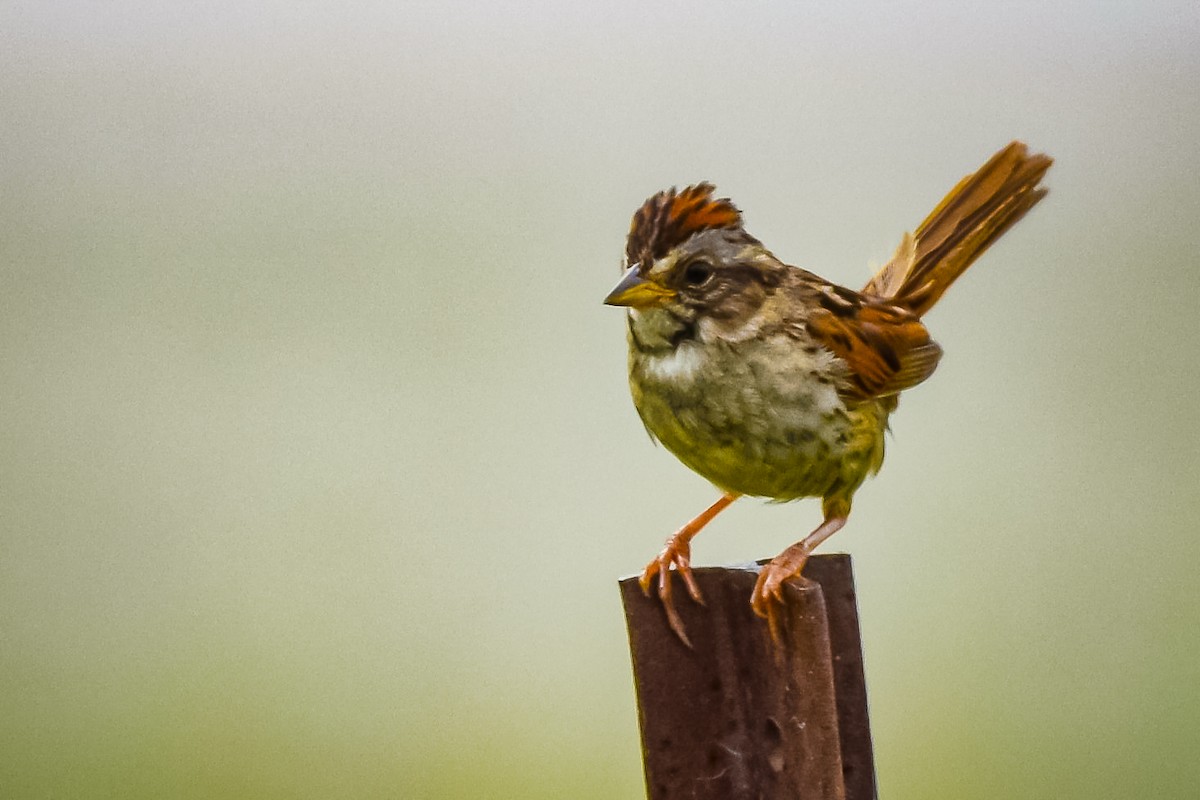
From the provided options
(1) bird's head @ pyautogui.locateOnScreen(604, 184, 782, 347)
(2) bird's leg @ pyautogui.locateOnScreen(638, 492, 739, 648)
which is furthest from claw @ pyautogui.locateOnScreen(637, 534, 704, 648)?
(1) bird's head @ pyautogui.locateOnScreen(604, 184, 782, 347)

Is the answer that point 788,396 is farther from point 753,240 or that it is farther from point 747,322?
point 753,240

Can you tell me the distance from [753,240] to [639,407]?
0.30 metres

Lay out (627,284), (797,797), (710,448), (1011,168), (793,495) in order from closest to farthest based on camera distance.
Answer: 1. (797,797)
2. (627,284)
3. (710,448)
4. (793,495)
5. (1011,168)

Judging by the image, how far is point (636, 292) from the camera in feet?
5.49

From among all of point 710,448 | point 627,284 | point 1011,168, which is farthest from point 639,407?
point 1011,168

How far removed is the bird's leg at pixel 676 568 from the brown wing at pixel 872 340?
11.2 inches

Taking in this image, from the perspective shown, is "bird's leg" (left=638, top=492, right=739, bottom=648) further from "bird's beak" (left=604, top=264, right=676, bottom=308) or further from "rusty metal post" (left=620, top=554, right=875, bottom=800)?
"bird's beak" (left=604, top=264, right=676, bottom=308)

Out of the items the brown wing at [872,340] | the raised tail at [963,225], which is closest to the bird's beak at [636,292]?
the brown wing at [872,340]

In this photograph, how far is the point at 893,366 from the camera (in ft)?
6.63

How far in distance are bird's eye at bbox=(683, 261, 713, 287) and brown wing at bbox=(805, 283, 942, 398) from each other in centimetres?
25

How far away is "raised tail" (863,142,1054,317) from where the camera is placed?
6.83 feet

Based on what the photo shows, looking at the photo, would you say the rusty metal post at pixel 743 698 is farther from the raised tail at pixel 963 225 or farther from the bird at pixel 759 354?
the raised tail at pixel 963 225

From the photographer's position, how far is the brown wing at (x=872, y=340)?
6.41 ft

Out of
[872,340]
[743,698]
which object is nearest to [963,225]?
[872,340]
